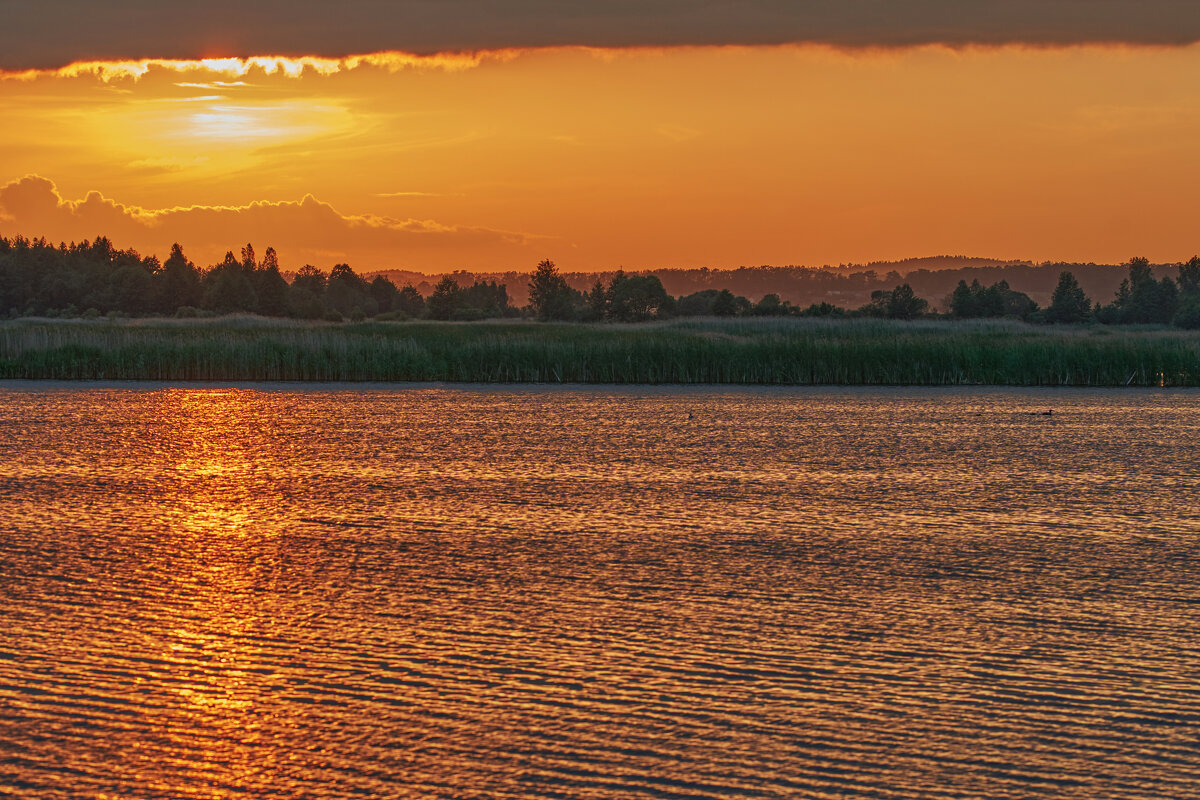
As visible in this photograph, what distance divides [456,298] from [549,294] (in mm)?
9113

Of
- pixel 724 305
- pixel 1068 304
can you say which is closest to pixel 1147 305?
pixel 1068 304

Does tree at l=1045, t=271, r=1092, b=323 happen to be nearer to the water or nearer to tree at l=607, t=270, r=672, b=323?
tree at l=607, t=270, r=672, b=323

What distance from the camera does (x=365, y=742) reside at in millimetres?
5582

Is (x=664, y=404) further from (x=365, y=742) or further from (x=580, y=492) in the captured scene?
(x=365, y=742)

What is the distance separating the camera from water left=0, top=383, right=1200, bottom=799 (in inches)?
210

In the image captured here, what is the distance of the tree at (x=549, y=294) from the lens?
114 metres

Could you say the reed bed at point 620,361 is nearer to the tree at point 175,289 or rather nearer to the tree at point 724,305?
the tree at point 724,305

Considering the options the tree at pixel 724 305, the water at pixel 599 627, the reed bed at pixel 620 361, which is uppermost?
the tree at pixel 724 305

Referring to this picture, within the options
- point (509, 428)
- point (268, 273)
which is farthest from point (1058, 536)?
point (268, 273)

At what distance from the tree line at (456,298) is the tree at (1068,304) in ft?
0.25

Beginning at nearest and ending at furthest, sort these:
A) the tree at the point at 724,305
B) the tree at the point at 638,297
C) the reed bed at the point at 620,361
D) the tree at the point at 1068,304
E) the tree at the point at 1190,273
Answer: the reed bed at the point at 620,361
the tree at the point at 1068,304
the tree at the point at 724,305
the tree at the point at 638,297
the tree at the point at 1190,273

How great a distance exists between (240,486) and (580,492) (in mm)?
3981

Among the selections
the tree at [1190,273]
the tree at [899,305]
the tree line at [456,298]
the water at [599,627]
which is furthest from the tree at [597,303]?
the water at [599,627]

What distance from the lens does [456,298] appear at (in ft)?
394
